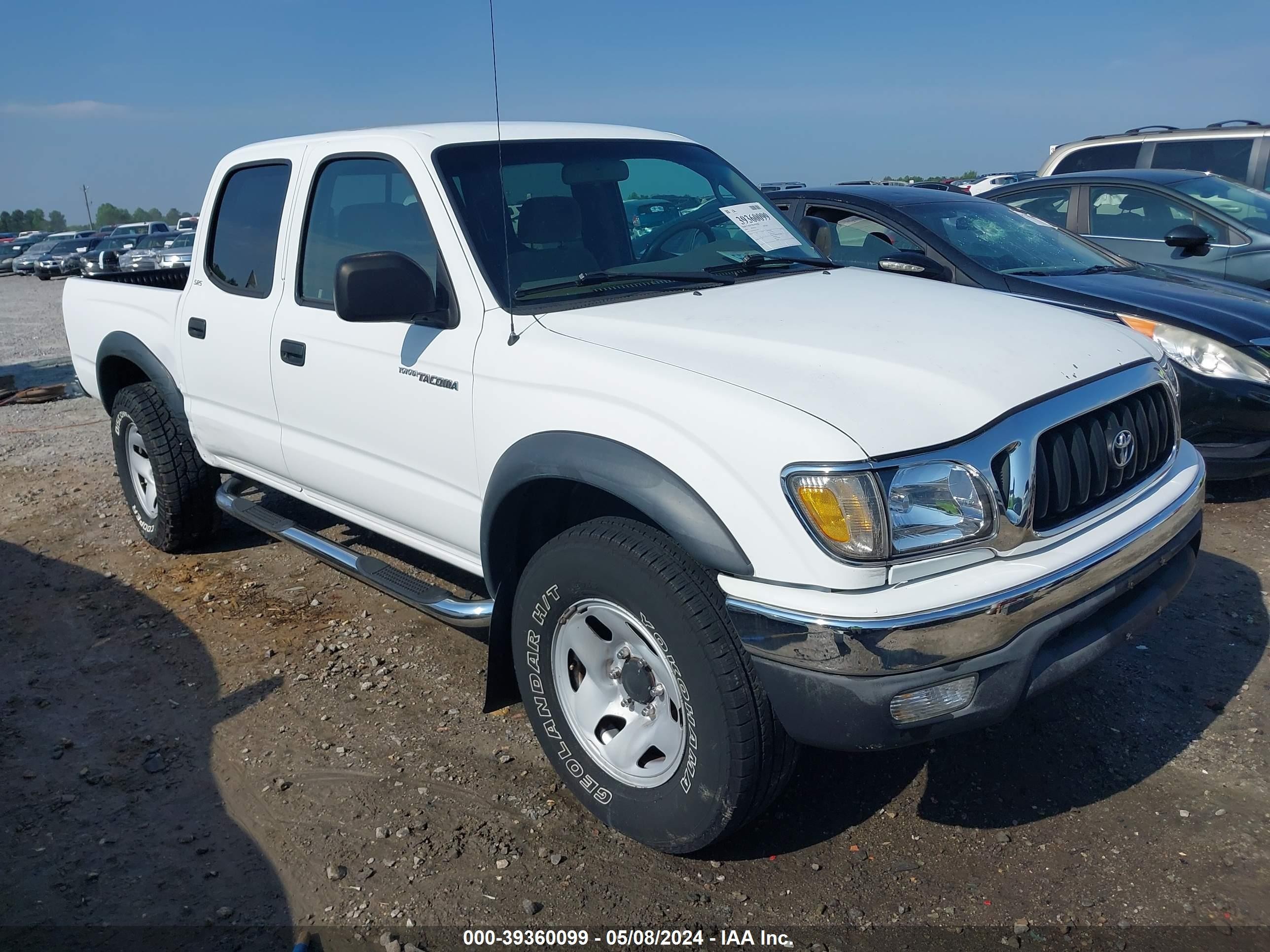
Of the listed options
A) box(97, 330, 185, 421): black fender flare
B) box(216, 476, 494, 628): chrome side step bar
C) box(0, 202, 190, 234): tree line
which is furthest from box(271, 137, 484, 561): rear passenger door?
box(0, 202, 190, 234): tree line

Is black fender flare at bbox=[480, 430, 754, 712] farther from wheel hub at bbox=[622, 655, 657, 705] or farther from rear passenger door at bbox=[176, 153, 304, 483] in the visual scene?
rear passenger door at bbox=[176, 153, 304, 483]

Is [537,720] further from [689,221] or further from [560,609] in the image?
[689,221]

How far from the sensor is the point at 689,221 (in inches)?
148

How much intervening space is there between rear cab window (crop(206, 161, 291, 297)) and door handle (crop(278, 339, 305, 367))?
326 mm

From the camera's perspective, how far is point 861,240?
19.9 ft

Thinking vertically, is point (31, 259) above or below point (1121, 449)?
below

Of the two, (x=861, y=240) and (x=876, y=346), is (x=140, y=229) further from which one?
(x=876, y=346)

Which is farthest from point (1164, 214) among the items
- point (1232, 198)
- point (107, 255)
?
point (107, 255)

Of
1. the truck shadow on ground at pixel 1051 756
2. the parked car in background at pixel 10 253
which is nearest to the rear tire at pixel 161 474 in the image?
the truck shadow on ground at pixel 1051 756

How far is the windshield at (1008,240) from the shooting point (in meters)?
5.77

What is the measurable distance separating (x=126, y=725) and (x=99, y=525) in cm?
265

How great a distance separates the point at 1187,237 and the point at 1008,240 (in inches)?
66.4

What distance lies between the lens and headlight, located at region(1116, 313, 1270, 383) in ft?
16.5

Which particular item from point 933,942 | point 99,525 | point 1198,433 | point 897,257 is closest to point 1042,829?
point 933,942
